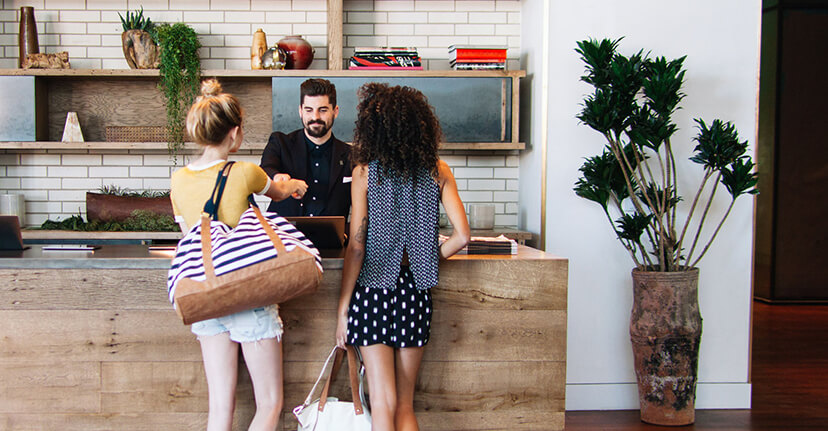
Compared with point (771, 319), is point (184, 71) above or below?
above

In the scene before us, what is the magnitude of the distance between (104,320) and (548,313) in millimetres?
1771

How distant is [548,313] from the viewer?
2.92 meters

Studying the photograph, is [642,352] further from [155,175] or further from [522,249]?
[155,175]

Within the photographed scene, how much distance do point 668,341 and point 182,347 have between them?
241 centimetres

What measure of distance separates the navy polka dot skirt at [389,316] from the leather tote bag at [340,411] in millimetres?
186

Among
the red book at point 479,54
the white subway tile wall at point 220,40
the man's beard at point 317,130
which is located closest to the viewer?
the man's beard at point 317,130

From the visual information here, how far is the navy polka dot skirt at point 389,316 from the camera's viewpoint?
2520mm

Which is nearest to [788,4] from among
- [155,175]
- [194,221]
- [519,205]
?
[519,205]

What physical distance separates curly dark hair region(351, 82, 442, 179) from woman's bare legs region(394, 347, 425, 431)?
65 cm

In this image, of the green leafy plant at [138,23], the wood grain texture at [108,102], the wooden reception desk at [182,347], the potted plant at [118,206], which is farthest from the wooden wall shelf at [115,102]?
Result: the wooden reception desk at [182,347]

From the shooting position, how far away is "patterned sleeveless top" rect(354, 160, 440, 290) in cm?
248

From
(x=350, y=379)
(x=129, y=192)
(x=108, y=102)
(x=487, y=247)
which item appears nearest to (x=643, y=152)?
(x=487, y=247)

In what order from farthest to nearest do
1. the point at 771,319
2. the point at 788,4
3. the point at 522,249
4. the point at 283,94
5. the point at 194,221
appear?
the point at 788,4
the point at 771,319
the point at 283,94
the point at 522,249
the point at 194,221

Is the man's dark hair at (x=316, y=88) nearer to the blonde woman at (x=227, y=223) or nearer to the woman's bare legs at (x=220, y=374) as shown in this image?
the blonde woman at (x=227, y=223)
